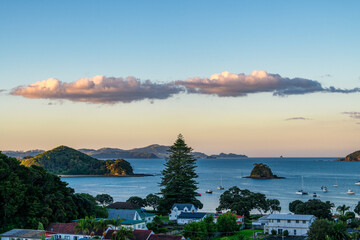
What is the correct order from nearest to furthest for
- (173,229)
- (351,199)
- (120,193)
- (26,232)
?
(26,232), (173,229), (351,199), (120,193)

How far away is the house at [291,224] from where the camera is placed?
62750 millimetres

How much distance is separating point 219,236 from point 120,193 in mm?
98565

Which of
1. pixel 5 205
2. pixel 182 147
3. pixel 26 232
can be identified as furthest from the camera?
pixel 182 147

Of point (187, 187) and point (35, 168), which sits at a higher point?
point (35, 168)

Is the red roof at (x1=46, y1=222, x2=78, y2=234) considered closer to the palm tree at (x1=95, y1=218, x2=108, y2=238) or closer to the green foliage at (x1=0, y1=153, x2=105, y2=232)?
the green foliage at (x1=0, y1=153, x2=105, y2=232)

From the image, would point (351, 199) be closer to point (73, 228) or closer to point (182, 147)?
point (182, 147)

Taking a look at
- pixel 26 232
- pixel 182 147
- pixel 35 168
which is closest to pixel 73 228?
pixel 26 232

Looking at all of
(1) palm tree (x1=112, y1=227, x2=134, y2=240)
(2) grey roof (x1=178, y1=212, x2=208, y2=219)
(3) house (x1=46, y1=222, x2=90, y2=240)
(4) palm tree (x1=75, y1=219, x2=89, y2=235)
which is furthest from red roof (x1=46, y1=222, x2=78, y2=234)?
(2) grey roof (x1=178, y1=212, x2=208, y2=219)

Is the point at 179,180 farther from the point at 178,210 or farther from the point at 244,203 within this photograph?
the point at 244,203

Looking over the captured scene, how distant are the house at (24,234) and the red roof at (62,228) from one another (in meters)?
2.00

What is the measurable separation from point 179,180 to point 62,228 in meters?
42.7

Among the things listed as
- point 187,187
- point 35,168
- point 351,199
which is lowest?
point 351,199

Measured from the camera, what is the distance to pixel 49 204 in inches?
2643

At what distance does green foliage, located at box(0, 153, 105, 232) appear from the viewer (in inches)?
2458
